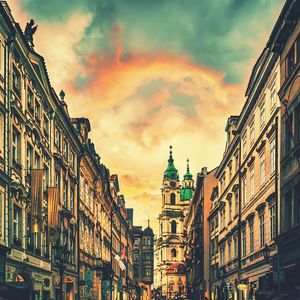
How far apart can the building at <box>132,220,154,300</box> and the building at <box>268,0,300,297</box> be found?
12733 centimetres

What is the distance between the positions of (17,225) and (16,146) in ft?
11.2

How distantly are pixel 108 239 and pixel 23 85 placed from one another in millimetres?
44579

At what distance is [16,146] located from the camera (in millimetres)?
26797

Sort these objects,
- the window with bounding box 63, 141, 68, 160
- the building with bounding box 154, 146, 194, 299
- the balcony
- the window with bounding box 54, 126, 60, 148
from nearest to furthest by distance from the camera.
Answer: the balcony
the window with bounding box 54, 126, 60, 148
the window with bounding box 63, 141, 68, 160
the building with bounding box 154, 146, 194, 299

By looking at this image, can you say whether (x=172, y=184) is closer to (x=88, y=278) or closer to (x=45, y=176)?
(x=88, y=278)

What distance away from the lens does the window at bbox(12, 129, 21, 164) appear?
26219 millimetres

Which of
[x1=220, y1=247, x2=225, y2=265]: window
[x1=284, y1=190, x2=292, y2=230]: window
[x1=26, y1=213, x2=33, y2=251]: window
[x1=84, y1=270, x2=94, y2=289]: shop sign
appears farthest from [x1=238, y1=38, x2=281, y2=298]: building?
[x1=220, y1=247, x2=225, y2=265]: window

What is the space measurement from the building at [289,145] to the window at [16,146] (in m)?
11.4

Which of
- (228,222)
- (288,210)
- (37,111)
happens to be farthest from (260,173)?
(228,222)

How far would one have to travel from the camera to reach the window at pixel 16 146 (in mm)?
26219

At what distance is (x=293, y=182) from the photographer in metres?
24.4

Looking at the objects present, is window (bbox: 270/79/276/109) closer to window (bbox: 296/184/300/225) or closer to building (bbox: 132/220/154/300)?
window (bbox: 296/184/300/225)

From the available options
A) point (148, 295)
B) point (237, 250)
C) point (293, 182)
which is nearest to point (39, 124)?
point (293, 182)

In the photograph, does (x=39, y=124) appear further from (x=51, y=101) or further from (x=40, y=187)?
(x=40, y=187)
